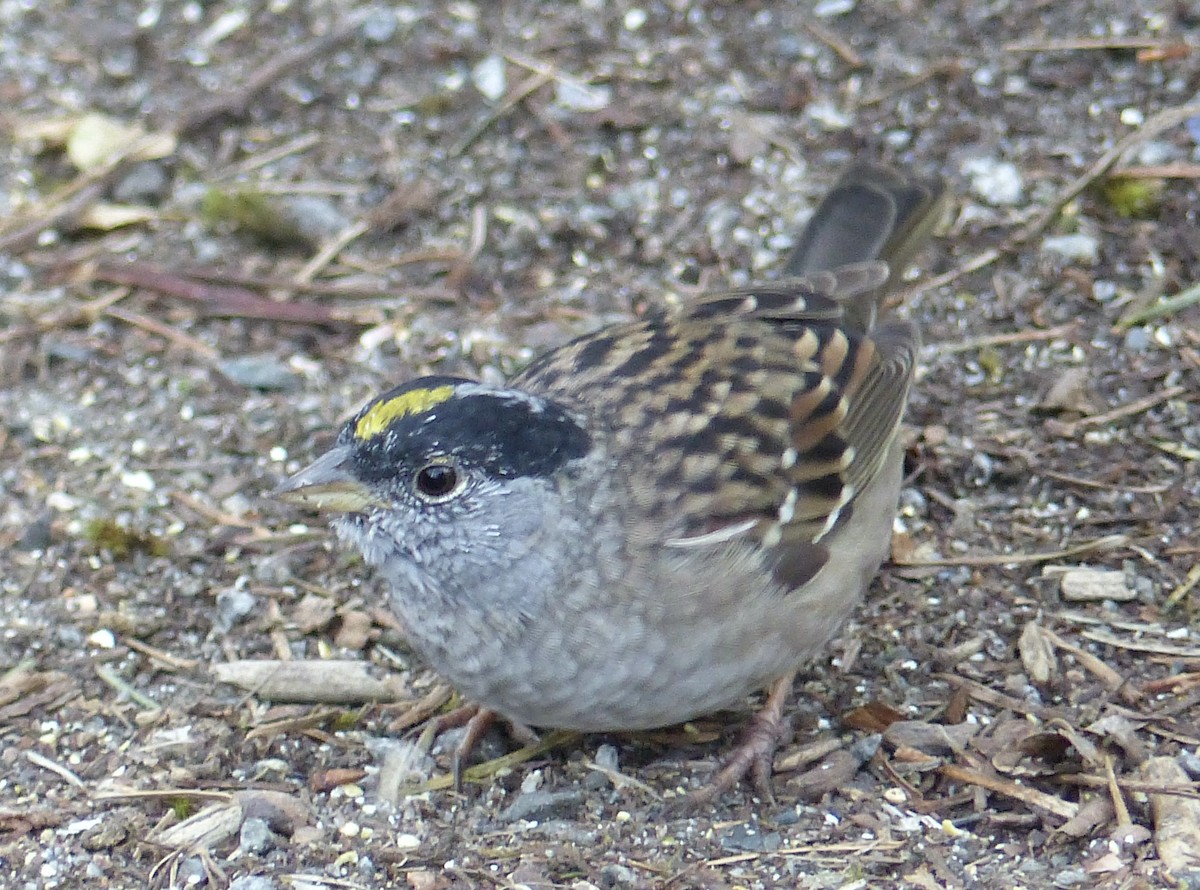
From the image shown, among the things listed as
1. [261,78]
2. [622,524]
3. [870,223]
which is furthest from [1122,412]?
[261,78]

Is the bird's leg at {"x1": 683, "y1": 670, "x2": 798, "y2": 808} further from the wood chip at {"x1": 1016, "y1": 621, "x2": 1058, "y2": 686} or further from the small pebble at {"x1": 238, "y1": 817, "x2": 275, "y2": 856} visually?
the small pebble at {"x1": 238, "y1": 817, "x2": 275, "y2": 856}

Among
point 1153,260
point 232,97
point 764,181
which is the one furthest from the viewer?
point 232,97

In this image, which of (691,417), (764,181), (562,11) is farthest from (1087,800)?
(562,11)

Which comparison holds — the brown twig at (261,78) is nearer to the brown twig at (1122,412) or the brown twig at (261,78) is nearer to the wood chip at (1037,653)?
the brown twig at (1122,412)

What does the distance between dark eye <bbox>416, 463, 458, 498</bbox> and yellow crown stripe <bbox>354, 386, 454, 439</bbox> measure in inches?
4.9

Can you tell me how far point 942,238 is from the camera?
16.6 ft

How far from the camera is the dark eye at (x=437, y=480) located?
3309 millimetres

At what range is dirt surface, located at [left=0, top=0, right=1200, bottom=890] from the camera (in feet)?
11.1

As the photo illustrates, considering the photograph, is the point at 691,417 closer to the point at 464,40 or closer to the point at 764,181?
the point at 764,181

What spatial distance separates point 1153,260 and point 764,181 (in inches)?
50.6

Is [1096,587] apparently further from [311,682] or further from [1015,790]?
[311,682]

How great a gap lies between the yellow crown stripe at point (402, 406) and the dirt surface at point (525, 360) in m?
0.83

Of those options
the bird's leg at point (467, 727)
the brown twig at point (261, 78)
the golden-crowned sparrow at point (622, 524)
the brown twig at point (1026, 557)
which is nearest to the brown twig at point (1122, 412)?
the brown twig at point (1026, 557)

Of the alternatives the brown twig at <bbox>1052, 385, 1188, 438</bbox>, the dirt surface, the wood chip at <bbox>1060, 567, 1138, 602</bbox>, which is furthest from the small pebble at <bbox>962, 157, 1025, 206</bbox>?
the wood chip at <bbox>1060, 567, 1138, 602</bbox>
